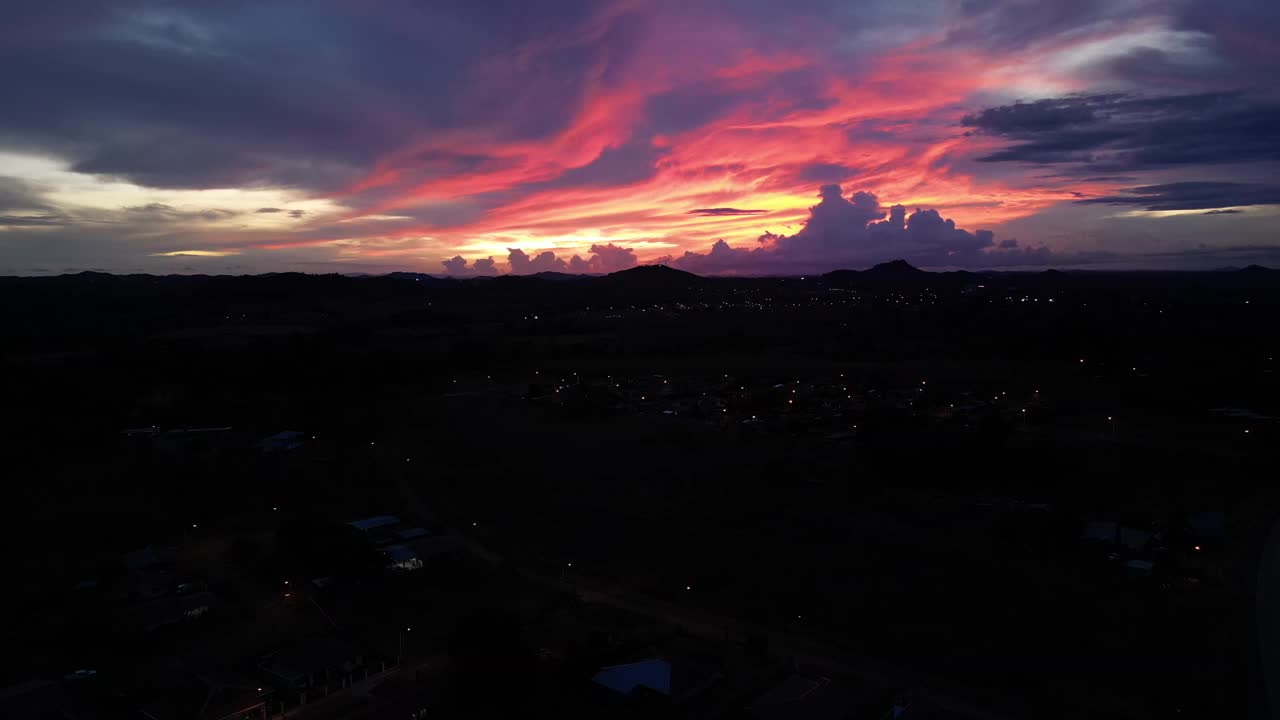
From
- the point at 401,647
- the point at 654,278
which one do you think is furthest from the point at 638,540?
the point at 654,278

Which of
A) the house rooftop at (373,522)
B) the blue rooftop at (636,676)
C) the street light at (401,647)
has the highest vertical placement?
the house rooftop at (373,522)

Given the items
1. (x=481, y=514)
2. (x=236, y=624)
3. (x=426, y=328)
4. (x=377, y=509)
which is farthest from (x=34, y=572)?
(x=426, y=328)

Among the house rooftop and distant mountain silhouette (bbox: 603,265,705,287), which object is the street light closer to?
the house rooftop

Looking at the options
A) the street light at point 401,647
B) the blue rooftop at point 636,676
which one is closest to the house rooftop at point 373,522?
the street light at point 401,647

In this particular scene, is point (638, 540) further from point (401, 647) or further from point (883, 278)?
point (883, 278)

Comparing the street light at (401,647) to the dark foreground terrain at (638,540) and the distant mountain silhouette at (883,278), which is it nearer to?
the dark foreground terrain at (638,540)

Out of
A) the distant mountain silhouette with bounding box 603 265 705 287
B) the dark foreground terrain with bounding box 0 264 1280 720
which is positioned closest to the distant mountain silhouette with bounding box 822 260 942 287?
the distant mountain silhouette with bounding box 603 265 705 287

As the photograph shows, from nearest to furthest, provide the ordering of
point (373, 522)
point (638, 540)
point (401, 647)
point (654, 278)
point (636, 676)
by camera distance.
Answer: point (636, 676) → point (401, 647) → point (638, 540) → point (373, 522) → point (654, 278)

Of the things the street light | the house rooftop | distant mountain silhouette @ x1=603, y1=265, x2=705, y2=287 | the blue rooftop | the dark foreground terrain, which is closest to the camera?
the blue rooftop

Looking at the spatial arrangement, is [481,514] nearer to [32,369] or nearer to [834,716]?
[834,716]
